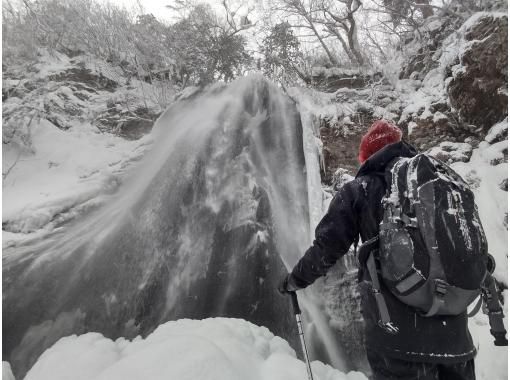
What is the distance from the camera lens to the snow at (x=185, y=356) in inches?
90.7

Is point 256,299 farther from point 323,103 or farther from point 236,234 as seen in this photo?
point 323,103

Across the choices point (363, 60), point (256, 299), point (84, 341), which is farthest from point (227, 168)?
point (363, 60)

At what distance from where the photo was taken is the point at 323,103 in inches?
250

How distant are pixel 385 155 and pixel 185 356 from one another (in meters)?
1.82

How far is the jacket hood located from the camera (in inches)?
71.2

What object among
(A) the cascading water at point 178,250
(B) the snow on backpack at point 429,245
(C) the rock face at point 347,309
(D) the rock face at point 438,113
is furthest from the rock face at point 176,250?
(B) the snow on backpack at point 429,245

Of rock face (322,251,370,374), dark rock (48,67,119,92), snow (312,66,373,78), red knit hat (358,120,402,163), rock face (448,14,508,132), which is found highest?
dark rock (48,67,119,92)

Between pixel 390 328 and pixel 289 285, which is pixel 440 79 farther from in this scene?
pixel 390 328

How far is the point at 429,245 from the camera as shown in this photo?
1.47 metres

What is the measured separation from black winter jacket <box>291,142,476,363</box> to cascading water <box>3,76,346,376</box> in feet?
6.11

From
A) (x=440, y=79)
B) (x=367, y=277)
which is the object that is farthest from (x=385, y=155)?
(x=440, y=79)

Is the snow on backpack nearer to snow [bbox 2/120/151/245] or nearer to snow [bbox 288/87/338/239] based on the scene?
snow [bbox 288/87/338/239]

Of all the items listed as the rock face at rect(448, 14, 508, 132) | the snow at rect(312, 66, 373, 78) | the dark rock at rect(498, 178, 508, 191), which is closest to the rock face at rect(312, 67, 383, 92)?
the snow at rect(312, 66, 373, 78)

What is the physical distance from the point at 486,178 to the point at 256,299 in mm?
3259
